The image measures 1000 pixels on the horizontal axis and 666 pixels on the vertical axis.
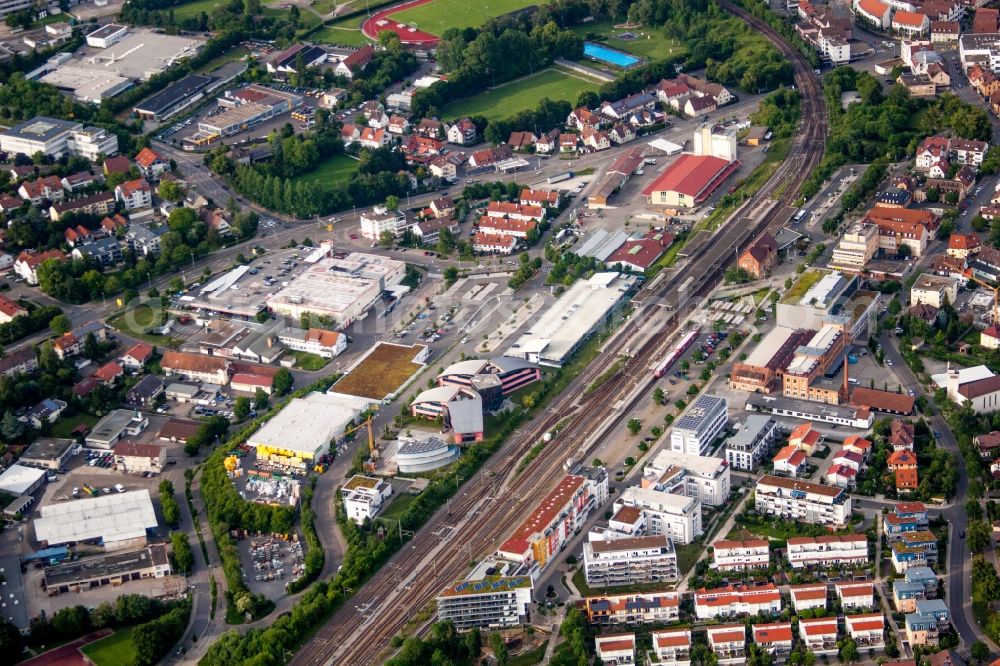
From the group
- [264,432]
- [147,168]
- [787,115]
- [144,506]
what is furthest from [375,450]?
[787,115]

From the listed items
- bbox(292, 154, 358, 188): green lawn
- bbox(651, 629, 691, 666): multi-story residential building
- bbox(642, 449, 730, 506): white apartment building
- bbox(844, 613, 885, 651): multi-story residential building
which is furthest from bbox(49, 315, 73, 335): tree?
bbox(844, 613, 885, 651): multi-story residential building

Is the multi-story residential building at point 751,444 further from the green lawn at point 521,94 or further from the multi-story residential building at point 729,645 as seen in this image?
the green lawn at point 521,94

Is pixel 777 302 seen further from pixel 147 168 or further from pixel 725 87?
pixel 147 168

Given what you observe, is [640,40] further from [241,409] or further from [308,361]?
[241,409]

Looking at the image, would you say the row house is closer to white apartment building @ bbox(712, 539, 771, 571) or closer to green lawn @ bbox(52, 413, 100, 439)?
green lawn @ bbox(52, 413, 100, 439)

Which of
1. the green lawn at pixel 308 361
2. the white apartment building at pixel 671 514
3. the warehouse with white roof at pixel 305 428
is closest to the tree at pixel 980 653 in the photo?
the white apartment building at pixel 671 514
